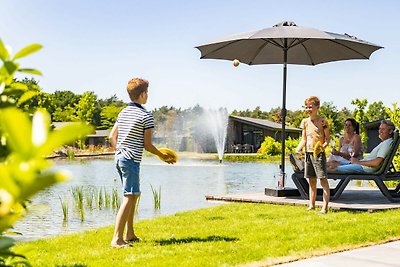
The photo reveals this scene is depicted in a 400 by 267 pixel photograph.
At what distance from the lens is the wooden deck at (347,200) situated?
319 inches

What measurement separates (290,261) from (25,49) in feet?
12.5

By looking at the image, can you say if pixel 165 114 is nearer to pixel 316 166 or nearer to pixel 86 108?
pixel 86 108

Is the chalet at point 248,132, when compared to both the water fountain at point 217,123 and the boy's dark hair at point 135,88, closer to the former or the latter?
the water fountain at point 217,123

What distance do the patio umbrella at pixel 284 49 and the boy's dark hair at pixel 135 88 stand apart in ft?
12.9

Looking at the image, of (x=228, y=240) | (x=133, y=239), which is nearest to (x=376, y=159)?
(x=228, y=240)

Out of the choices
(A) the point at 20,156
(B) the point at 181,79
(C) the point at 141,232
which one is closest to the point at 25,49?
(A) the point at 20,156

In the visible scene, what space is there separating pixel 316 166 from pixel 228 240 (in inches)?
100.0

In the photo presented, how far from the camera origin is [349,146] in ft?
30.5

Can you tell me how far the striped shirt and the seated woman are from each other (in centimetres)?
432

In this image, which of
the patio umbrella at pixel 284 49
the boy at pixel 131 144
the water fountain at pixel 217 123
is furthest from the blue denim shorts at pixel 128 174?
the water fountain at pixel 217 123

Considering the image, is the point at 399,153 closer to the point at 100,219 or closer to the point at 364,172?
the point at 364,172

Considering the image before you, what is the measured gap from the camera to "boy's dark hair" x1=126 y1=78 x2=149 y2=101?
17.5 ft

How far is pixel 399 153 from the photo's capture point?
13.8 meters

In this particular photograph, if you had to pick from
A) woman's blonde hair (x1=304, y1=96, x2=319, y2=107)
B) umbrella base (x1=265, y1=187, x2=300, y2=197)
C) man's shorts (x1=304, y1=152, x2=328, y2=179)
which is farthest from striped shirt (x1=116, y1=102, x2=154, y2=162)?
umbrella base (x1=265, y1=187, x2=300, y2=197)
